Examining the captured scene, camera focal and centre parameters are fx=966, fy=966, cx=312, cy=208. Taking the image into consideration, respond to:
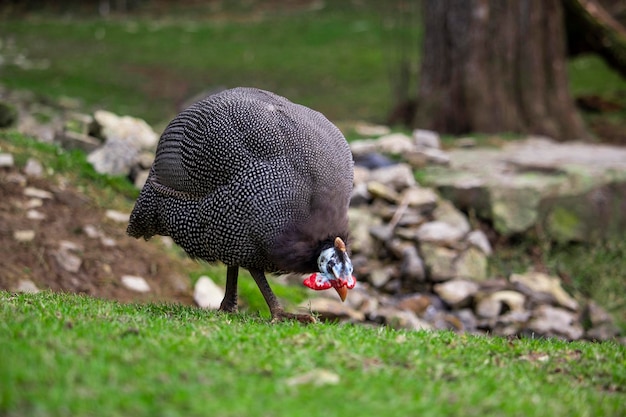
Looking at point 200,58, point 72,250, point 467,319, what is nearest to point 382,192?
point 467,319

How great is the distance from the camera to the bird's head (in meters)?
4.86

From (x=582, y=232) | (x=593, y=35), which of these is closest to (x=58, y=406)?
(x=582, y=232)

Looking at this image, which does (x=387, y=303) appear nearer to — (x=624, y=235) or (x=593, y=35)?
(x=624, y=235)

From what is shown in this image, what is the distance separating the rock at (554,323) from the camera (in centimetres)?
768

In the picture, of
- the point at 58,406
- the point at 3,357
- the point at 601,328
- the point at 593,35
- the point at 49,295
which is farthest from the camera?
the point at 593,35

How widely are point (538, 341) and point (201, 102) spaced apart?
2314 mm

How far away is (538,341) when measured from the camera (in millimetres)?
4980

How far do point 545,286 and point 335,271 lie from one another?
392 centimetres

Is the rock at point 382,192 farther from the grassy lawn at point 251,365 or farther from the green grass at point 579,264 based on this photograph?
the grassy lawn at point 251,365

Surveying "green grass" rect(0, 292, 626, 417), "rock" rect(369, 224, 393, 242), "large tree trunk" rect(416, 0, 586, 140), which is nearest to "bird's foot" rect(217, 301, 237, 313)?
"green grass" rect(0, 292, 626, 417)

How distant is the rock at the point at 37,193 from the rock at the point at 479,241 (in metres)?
3.64

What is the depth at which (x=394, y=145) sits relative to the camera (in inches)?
381

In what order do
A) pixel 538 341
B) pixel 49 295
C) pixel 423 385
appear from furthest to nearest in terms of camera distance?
pixel 49 295 < pixel 538 341 < pixel 423 385

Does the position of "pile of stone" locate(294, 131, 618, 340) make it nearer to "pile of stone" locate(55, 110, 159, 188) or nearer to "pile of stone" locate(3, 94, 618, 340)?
"pile of stone" locate(3, 94, 618, 340)
